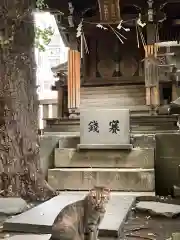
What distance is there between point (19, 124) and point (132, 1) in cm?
885

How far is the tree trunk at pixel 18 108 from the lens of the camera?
6.32m

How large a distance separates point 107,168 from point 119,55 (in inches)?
303

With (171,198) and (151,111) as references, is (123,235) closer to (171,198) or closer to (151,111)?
(171,198)

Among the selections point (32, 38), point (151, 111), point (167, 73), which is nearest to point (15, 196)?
point (32, 38)

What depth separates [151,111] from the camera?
1234 centimetres

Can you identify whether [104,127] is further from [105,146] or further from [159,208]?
[159,208]

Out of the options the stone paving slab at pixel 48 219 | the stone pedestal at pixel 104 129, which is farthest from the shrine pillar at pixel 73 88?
the stone paving slab at pixel 48 219

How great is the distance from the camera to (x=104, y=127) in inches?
339

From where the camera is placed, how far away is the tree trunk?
632 cm

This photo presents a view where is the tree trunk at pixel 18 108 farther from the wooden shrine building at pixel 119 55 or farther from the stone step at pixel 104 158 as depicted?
the wooden shrine building at pixel 119 55

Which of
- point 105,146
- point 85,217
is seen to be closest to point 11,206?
point 85,217

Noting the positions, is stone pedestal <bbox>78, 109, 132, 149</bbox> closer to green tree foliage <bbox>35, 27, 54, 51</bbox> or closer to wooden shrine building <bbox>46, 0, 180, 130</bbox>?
green tree foliage <bbox>35, 27, 54, 51</bbox>

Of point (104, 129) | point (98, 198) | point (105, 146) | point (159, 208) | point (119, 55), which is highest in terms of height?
point (119, 55)

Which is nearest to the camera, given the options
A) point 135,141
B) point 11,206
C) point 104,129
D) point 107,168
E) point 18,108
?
point 11,206
